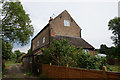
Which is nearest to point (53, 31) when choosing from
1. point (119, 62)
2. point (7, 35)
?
point (7, 35)

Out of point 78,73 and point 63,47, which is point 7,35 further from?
point 78,73

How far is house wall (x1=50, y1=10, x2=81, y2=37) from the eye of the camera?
18.6 m

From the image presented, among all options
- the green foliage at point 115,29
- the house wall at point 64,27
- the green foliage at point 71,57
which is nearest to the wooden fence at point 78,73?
the green foliage at point 71,57

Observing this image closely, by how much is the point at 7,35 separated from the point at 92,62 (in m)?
15.5

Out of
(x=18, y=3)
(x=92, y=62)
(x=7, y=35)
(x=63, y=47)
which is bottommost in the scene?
(x=92, y=62)

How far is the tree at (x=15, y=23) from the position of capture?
50.5ft

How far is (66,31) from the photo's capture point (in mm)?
19969

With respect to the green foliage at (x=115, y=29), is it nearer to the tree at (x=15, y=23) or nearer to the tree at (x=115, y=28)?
the tree at (x=115, y=28)

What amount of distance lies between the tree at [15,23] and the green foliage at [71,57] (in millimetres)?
8427

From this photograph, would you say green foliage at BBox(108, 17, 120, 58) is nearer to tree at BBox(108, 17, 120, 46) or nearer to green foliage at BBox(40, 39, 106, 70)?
tree at BBox(108, 17, 120, 46)

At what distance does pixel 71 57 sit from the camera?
902cm

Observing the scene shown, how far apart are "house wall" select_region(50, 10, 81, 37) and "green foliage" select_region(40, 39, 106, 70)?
722 centimetres

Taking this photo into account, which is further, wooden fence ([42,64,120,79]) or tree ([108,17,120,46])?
tree ([108,17,120,46])

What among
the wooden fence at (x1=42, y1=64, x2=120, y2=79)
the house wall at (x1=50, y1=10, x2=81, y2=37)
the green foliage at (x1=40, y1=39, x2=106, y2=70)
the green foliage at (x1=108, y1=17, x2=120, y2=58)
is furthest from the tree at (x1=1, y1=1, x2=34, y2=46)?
the green foliage at (x1=108, y1=17, x2=120, y2=58)
